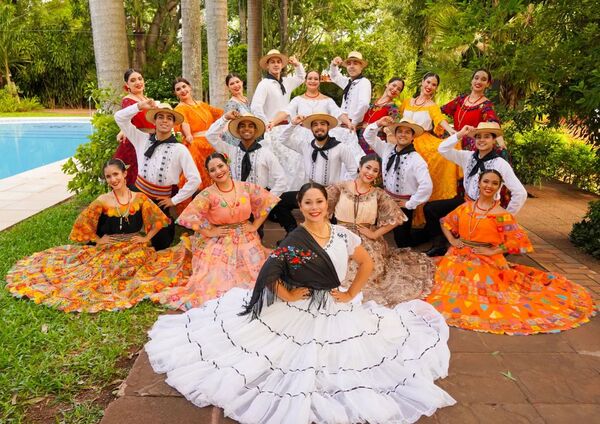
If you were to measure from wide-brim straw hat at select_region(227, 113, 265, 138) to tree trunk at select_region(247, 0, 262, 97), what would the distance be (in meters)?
7.17

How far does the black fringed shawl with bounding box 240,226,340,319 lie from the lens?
3.25 m

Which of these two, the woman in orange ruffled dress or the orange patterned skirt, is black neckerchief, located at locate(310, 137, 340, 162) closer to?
the woman in orange ruffled dress

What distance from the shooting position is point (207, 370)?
10.6ft

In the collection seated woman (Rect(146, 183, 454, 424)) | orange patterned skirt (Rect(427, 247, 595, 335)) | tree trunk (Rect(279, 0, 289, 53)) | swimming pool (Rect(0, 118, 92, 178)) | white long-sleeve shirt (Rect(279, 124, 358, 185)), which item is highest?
tree trunk (Rect(279, 0, 289, 53))

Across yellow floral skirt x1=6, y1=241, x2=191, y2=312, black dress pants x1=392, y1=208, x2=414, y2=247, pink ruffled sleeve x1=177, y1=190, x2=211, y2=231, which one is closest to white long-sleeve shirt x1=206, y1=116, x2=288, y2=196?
pink ruffled sleeve x1=177, y1=190, x2=211, y2=231

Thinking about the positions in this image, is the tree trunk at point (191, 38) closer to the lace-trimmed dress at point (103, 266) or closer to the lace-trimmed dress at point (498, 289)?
the lace-trimmed dress at point (103, 266)

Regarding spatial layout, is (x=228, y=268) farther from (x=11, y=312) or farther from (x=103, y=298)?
(x=11, y=312)

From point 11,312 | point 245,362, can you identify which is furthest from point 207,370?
point 11,312

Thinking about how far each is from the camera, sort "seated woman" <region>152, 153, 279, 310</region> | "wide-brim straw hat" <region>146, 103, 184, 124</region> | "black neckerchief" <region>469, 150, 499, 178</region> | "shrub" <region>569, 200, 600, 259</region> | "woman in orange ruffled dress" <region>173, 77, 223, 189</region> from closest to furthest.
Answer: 1. "seated woman" <region>152, 153, 279, 310</region>
2. "black neckerchief" <region>469, 150, 499, 178</region>
3. "wide-brim straw hat" <region>146, 103, 184, 124</region>
4. "shrub" <region>569, 200, 600, 259</region>
5. "woman in orange ruffled dress" <region>173, 77, 223, 189</region>

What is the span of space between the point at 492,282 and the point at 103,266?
374cm

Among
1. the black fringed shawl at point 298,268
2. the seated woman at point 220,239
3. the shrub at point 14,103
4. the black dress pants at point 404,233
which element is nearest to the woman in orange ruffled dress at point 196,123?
the seated woman at point 220,239

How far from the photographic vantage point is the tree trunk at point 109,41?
22.3 ft

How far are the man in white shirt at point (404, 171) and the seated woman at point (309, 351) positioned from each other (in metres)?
2.24

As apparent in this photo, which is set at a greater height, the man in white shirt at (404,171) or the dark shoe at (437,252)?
the man in white shirt at (404,171)
